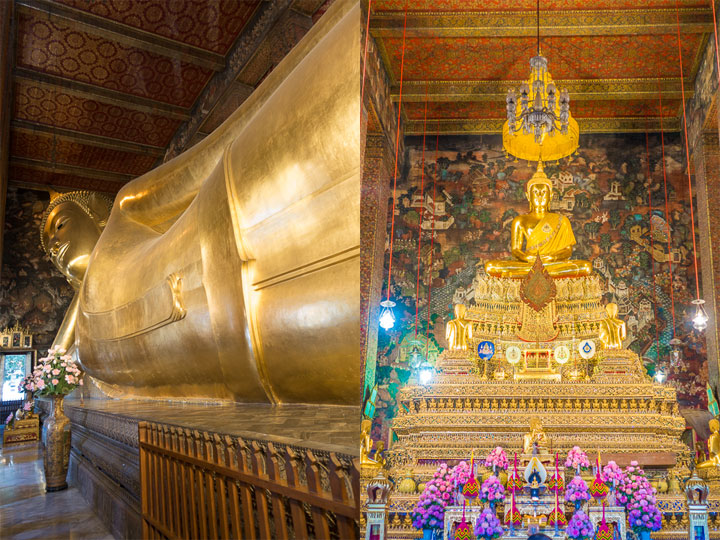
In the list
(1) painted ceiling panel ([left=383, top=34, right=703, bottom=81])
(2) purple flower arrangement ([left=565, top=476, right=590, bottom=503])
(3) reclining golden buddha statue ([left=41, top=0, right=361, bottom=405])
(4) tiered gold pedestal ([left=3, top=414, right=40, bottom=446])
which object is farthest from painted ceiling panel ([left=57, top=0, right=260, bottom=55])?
(4) tiered gold pedestal ([left=3, top=414, right=40, bottom=446])

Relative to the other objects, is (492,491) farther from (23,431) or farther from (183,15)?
(23,431)

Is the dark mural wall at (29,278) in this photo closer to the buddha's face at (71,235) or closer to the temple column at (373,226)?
the buddha's face at (71,235)

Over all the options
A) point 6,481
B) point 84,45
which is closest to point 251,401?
point 6,481

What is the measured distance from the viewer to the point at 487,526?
1.56 metres

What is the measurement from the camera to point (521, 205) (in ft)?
17.9

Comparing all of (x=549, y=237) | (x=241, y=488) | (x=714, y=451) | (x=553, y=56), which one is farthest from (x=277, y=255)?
(x=553, y=56)

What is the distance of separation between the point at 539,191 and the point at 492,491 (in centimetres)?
298

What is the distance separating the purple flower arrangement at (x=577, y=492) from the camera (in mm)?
1608

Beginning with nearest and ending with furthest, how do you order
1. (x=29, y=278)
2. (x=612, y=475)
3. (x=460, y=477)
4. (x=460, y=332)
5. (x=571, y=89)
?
(x=612, y=475) → (x=460, y=477) → (x=460, y=332) → (x=571, y=89) → (x=29, y=278)

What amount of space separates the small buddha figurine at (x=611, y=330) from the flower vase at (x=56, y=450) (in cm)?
345

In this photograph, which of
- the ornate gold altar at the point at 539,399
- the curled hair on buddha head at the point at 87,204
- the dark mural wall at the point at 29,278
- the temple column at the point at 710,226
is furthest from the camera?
the dark mural wall at the point at 29,278

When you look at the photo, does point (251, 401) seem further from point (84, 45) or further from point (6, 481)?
point (84, 45)

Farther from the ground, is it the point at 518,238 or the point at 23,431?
the point at 518,238

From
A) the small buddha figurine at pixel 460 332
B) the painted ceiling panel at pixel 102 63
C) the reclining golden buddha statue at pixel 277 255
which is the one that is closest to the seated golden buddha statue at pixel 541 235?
the small buddha figurine at pixel 460 332
